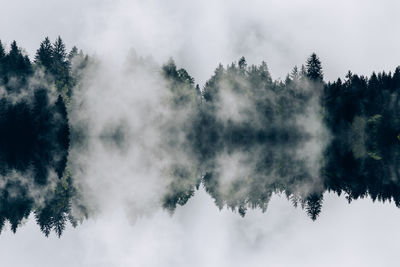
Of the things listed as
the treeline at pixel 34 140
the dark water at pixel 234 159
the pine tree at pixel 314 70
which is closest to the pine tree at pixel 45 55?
the treeline at pixel 34 140

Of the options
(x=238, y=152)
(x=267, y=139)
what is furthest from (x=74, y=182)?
(x=267, y=139)

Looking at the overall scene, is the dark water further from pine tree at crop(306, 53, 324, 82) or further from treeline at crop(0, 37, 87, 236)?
pine tree at crop(306, 53, 324, 82)

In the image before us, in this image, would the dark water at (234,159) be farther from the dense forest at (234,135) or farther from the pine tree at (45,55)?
the pine tree at (45,55)

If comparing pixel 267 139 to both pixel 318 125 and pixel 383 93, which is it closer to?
pixel 318 125

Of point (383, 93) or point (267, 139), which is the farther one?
point (267, 139)

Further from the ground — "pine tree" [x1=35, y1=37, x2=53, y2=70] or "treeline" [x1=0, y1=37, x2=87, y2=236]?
"pine tree" [x1=35, y1=37, x2=53, y2=70]

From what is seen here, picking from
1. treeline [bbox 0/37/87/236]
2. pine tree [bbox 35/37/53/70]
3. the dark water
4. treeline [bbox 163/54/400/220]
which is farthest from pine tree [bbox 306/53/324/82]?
pine tree [bbox 35/37/53/70]

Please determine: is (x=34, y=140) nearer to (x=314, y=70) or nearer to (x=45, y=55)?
(x=45, y=55)

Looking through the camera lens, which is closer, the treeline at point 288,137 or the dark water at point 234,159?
the dark water at point 234,159
